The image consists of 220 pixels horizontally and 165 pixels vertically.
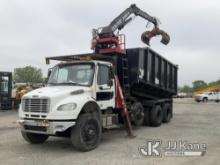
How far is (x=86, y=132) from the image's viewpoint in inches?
368

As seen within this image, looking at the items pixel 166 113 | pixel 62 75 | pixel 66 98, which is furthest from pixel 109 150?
pixel 166 113

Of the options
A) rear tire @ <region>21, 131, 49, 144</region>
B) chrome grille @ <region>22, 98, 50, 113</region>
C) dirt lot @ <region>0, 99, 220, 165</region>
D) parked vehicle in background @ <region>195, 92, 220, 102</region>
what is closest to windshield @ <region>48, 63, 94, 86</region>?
chrome grille @ <region>22, 98, 50, 113</region>

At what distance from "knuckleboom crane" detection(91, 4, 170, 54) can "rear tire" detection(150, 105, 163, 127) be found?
3.40 m

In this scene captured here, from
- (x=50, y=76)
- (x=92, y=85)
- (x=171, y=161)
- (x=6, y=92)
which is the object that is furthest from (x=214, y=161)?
(x=6, y=92)

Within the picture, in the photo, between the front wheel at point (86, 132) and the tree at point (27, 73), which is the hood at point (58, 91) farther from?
the tree at point (27, 73)

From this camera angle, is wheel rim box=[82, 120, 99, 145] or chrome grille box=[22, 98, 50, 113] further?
wheel rim box=[82, 120, 99, 145]

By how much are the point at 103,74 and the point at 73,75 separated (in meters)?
0.94

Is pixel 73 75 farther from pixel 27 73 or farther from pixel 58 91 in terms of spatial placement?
pixel 27 73

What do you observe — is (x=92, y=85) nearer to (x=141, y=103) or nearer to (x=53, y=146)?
(x=53, y=146)

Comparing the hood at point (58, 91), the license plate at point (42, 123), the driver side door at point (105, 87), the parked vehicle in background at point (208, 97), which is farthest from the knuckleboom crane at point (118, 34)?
the parked vehicle in background at point (208, 97)

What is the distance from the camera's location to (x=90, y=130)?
31.1 ft

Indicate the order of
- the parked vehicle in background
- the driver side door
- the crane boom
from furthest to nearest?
the parked vehicle in background → the crane boom → the driver side door

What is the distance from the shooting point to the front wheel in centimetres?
910

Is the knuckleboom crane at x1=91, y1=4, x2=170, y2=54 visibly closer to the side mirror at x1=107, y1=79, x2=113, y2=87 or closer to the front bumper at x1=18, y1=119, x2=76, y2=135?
the side mirror at x1=107, y1=79, x2=113, y2=87
